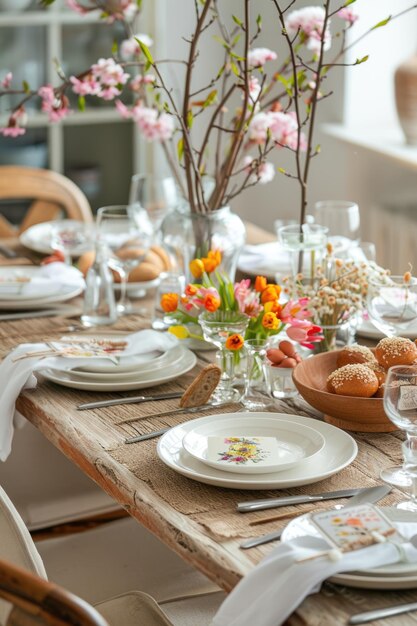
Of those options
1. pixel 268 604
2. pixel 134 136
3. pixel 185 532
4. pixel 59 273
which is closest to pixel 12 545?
pixel 185 532

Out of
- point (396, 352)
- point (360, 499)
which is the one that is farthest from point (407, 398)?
point (396, 352)

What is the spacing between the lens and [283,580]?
958 mm

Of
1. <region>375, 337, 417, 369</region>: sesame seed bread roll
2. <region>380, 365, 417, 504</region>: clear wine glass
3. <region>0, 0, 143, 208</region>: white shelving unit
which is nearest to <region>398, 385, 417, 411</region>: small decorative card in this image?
<region>380, 365, 417, 504</region>: clear wine glass

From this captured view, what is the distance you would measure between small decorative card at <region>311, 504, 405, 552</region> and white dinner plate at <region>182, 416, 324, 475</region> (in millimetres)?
149

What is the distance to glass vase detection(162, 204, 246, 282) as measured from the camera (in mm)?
1872

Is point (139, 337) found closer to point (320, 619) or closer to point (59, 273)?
point (59, 273)

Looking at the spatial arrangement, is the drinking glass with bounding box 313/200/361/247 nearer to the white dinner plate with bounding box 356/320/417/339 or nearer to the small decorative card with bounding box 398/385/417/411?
the white dinner plate with bounding box 356/320/417/339

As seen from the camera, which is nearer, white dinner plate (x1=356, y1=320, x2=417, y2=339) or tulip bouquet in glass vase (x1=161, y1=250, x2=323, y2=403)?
tulip bouquet in glass vase (x1=161, y1=250, x2=323, y2=403)

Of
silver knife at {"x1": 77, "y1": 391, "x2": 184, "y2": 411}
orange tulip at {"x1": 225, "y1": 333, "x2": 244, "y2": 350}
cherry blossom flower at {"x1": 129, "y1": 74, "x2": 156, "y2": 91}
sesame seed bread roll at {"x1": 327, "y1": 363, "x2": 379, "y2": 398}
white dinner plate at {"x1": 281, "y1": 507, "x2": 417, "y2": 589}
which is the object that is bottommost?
silver knife at {"x1": 77, "y1": 391, "x2": 184, "y2": 411}

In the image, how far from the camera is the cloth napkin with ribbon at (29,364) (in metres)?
1.55

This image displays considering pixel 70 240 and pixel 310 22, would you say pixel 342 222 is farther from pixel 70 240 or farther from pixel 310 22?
pixel 70 240

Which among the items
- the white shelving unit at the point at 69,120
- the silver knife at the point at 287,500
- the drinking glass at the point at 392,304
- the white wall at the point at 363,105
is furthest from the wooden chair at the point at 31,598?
the white shelving unit at the point at 69,120

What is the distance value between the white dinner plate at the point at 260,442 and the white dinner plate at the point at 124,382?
240 millimetres

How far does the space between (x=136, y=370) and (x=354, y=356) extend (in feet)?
1.16
